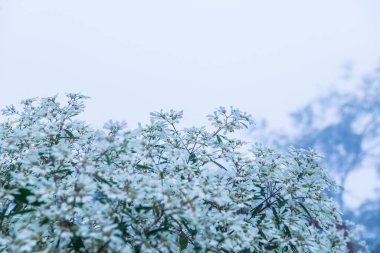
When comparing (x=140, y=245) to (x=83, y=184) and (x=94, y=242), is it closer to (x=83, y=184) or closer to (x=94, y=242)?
(x=94, y=242)

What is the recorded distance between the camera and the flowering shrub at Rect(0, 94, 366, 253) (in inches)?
113

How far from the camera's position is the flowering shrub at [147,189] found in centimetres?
287

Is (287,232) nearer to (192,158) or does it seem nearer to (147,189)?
(192,158)

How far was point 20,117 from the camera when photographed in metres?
4.54

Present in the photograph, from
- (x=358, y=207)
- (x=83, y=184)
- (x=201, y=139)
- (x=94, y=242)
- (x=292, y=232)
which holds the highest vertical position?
(x=358, y=207)

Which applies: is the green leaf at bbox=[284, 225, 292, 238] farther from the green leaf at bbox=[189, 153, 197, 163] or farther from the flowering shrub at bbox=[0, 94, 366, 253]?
the green leaf at bbox=[189, 153, 197, 163]

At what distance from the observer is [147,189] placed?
2863 millimetres

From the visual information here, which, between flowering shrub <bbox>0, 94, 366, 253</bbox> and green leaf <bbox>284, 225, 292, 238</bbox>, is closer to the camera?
flowering shrub <bbox>0, 94, 366, 253</bbox>

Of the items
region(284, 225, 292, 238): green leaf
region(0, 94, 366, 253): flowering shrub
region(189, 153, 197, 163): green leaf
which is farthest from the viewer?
region(189, 153, 197, 163): green leaf

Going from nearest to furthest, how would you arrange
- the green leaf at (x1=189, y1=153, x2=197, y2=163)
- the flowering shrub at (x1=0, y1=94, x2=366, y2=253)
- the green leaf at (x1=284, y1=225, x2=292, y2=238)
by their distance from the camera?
1. the flowering shrub at (x1=0, y1=94, x2=366, y2=253)
2. the green leaf at (x1=284, y1=225, x2=292, y2=238)
3. the green leaf at (x1=189, y1=153, x2=197, y2=163)

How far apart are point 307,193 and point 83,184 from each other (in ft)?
7.59

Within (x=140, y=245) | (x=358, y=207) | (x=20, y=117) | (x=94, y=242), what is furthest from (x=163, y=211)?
(x=358, y=207)

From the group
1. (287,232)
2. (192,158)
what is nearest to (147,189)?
(192,158)

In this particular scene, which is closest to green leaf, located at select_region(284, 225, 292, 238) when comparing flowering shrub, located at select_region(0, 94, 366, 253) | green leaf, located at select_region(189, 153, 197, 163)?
flowering shrub, located at select_region(0, 94, 366, 253)
